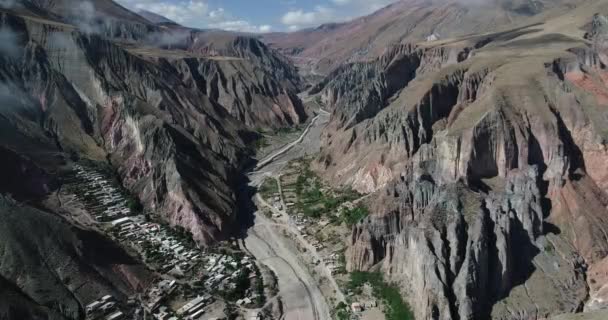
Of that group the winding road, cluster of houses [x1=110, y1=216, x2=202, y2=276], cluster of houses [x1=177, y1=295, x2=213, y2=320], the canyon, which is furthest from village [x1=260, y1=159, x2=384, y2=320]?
cluster of houses [x1=110, y1=216, x2=202, y2=276]

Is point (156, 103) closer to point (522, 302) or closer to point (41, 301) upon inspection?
point (41, 301)

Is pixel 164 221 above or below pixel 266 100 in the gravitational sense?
below

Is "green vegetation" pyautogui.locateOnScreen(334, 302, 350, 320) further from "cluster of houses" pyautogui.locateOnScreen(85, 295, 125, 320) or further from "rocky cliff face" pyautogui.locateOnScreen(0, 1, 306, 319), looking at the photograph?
"rocky cliff face" pyautogui.locateOnScreen(0, 1, 306, 319)

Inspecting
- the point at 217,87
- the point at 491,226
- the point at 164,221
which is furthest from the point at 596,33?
the point at 217,87

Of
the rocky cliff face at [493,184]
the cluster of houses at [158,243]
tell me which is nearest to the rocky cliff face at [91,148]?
the cluster of houses at [158,243]

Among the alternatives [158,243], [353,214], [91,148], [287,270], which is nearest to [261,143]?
[91,148]

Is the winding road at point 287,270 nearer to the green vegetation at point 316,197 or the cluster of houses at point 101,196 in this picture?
the green vegetation at point 316,197
